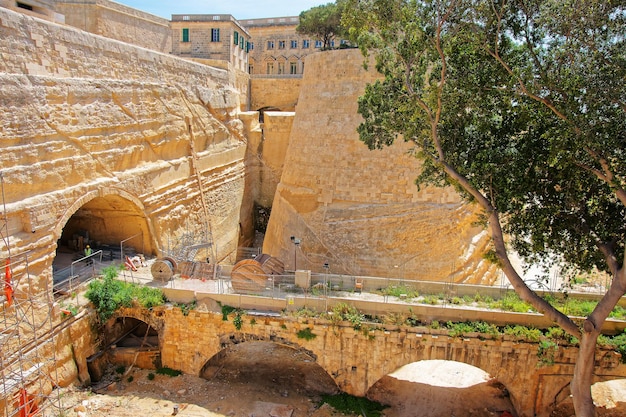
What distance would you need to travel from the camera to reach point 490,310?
36.8ft

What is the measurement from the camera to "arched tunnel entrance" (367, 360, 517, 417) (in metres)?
11.7

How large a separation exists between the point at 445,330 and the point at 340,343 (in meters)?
2.49

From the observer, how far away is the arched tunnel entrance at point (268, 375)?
39.0 feet

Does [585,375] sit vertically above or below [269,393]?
above

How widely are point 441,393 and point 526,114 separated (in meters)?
7.48

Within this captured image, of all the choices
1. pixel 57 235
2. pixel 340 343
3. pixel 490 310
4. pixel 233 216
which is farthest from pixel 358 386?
pixel 233 216

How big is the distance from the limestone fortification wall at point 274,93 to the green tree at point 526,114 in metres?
14.4

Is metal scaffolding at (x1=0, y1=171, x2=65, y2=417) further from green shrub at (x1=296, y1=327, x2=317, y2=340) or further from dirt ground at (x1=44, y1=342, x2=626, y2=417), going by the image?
green shrub at (x1=296, y1=327, x2=317, y2=340)

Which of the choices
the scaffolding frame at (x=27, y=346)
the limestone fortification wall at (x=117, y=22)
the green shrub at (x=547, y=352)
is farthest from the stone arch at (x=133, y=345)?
the limestone fortification wall at (x=117, y=22)

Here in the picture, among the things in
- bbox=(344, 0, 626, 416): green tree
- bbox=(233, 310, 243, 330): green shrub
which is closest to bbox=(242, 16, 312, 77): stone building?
bbox=(344, 0, 626, 416): green tree

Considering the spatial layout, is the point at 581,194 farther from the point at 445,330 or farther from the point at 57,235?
the point at 57,235

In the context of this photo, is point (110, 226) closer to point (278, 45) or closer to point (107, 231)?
point (107, 231)

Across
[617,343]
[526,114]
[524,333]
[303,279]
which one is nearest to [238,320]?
[303,279]

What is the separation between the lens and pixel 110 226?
1465 centimetres
